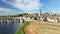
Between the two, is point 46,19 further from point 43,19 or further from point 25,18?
point 25,18

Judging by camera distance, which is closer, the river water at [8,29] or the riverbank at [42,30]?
the riverbank at [42,30]

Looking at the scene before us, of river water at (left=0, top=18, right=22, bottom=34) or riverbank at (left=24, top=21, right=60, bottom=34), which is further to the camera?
river water at (left=0, top=18, right=22, bottom=34)

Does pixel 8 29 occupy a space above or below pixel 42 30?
below

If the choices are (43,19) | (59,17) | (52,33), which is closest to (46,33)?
(52,33)

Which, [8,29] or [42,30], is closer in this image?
[42,30]

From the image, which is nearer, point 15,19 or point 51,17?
point 51,17

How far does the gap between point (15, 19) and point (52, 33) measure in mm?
24314

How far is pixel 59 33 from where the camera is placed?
1405 centimetres

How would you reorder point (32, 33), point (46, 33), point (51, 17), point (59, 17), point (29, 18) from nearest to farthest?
1. point (46, 33)
2. point (32, 33)
3. point (59, 17)
4. point (51, 17)
5. point (29, 18)

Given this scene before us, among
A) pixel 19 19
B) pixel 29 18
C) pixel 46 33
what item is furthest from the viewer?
pixel 19 19

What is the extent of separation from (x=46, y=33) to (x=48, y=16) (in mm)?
13801

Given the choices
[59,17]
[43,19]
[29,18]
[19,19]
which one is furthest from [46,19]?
[19,19]

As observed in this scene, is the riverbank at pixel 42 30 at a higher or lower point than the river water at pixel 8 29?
higher

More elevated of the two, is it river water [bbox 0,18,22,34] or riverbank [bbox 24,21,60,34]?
riverbank [bbox 24,21,60,34]
